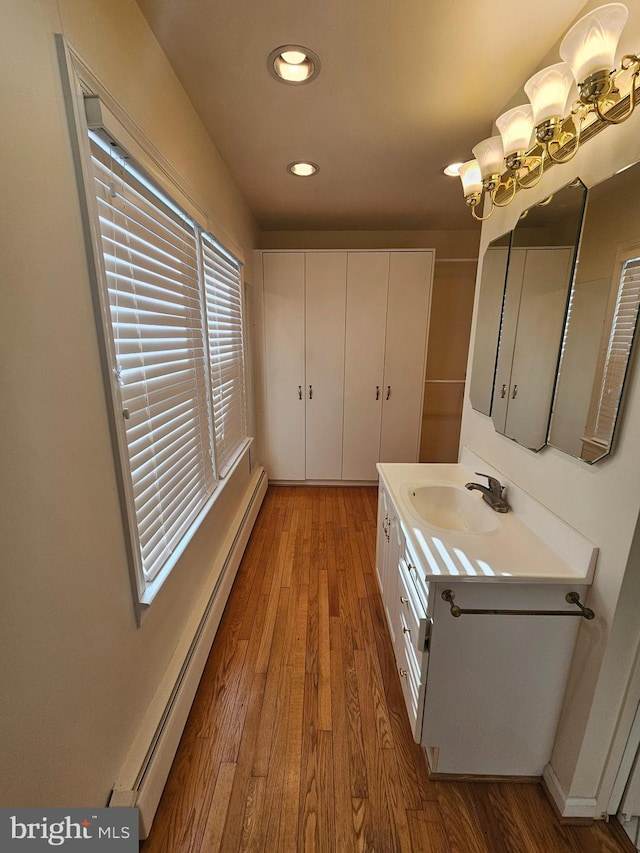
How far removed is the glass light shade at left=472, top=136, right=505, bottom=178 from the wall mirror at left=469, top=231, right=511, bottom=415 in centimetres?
28

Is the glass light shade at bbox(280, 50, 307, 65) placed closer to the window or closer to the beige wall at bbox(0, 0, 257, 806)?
the beige wall at bbox(0, 0, 257, 806)

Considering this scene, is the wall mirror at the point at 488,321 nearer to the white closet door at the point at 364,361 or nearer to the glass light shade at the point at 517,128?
the glass light shade at the point at 517,128

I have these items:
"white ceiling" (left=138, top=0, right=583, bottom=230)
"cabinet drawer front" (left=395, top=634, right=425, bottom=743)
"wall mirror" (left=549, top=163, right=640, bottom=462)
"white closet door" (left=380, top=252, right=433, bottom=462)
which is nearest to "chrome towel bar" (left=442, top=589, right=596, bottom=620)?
"cabinet drawer front" (left=395, top=634, right=425, bottom=743)

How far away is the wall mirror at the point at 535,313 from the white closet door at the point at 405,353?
1677mm

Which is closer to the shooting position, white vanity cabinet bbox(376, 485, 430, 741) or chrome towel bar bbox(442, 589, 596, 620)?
chrome towel bar bbox(442, 589, 596, 620)

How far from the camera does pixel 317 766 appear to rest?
1247mm

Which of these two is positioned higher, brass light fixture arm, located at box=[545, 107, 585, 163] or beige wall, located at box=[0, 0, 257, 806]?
brass light fixture arm, located at box=[545, 107, 585, 163]

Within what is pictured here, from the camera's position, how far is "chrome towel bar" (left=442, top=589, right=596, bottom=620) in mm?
998

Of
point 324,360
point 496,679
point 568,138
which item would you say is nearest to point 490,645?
point 496,679

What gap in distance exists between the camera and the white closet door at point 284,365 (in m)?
3.10

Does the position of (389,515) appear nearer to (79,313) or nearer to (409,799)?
(409,799)

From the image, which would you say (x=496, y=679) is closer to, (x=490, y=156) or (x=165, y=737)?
(x=165, y=737)

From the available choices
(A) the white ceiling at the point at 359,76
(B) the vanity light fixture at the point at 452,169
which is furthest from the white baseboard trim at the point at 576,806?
(B) the vanity light fixture at the point at 452,169

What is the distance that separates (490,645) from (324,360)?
258 centimetres
